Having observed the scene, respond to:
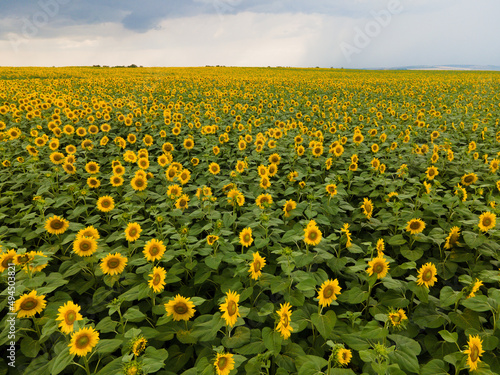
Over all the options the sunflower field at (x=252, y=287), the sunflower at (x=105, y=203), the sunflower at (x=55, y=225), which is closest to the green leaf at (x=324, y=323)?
the sunflower field at (x=252, y=287)

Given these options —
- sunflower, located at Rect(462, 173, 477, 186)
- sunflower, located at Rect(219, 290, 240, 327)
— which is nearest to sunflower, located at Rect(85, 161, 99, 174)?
sunflower, located at Rect(219, 290, 240, 327)

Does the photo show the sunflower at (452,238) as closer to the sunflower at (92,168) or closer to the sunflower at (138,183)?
the sunflower at (138,183)

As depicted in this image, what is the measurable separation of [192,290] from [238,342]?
100 cm

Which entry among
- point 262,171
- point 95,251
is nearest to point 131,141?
point 262,171

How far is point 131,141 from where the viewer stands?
269 inches

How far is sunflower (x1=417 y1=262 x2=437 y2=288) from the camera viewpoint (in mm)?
2426

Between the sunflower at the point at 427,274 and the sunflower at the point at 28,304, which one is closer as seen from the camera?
the sunflower at the point at 28,304

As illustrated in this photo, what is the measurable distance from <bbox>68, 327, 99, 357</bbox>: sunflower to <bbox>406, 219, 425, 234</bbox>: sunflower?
339 centimetres

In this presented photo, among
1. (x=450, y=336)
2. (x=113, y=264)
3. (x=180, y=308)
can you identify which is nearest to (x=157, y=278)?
(x=180, y=308)

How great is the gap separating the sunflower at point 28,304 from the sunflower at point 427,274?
3302 millimetres

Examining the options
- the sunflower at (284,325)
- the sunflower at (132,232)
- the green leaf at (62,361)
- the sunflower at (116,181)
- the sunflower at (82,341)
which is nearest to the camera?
the green leaf at (62,361)

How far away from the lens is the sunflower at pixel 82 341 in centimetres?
185

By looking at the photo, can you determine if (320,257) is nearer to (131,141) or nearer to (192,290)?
(192,290)

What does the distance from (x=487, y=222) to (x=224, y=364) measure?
3213 mm
